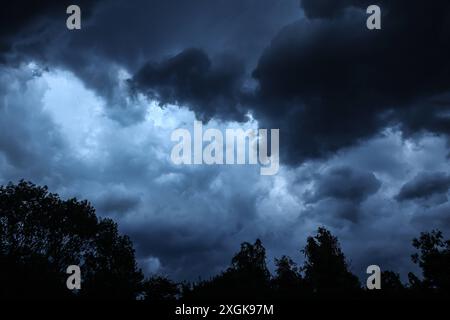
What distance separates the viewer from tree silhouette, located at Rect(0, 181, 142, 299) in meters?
38.3

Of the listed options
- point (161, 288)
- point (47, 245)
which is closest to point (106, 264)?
point (47, 245)

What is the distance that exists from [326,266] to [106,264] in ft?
121

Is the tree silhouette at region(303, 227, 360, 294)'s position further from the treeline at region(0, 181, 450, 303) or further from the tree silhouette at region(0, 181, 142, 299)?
the tree silhouette at region(0, 181, 142, 299)

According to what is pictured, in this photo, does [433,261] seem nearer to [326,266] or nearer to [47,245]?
[326,266]

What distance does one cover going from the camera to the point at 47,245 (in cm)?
4112

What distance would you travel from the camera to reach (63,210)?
43.7 m

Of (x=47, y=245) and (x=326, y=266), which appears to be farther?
(x=326, y=266)

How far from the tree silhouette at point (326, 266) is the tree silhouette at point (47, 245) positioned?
34.3 meters

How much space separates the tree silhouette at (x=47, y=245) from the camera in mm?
38281

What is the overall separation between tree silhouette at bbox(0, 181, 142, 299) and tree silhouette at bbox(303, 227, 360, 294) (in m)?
34.3

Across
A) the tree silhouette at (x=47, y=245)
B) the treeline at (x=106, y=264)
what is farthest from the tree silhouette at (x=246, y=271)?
the tree silhouette at (x=47, y=245)
